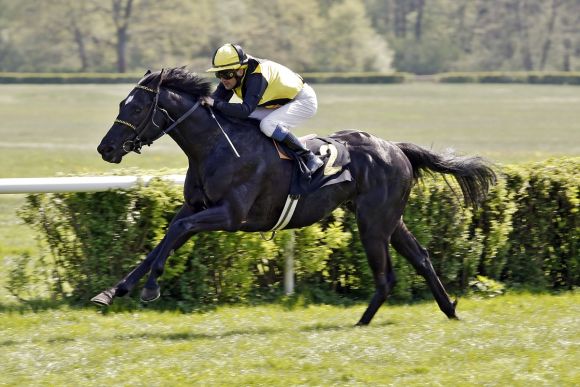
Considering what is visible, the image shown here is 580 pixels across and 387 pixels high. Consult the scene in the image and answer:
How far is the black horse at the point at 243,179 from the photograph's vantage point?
626 centimetres

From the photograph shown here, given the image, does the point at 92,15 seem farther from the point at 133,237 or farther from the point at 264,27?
the point at 133,237

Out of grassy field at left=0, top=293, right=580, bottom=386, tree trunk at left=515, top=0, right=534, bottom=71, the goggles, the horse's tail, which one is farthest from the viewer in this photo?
tree trunk at left=515, top=0, right=534, bottom=71

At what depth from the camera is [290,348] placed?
19.0 ft

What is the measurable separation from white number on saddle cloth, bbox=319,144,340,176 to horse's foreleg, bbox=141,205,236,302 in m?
0.84

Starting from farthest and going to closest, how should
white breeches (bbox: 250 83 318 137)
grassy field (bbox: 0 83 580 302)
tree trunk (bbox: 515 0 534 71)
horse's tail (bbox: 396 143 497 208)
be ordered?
1. tree trunk (bbox: 515 0 534 71)
2. grassy field (bbox: 0 83 580 302)
3. horse's tail (bbox: 396 143 497 208)
4. white breeches (bbox: 250 83 318 137)

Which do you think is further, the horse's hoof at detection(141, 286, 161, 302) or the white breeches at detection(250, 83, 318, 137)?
the white breeches at detection(250, 83, 318, 137)

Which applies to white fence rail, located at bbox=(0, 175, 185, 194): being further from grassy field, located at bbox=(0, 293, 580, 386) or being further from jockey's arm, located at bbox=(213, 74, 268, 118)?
jockey's arm, located at bbox=(213, 74, 268, 118)

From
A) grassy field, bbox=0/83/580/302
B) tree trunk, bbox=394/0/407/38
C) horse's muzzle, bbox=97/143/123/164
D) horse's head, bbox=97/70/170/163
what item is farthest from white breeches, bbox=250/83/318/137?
tree trunk, bbox=394/0/407/38

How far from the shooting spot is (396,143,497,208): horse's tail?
7332 millimetres

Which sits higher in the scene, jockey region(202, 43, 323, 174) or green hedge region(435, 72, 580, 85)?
jockey region(202, 43, 323, 174)

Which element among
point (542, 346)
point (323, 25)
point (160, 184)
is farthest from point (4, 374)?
point (323, 25)

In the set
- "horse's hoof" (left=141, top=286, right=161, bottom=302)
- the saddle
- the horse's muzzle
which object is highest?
the horse's muzzle

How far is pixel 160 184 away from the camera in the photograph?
7.16 metres

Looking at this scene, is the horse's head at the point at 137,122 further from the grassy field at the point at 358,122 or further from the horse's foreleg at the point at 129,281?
the grassy field at the point at 358,122
